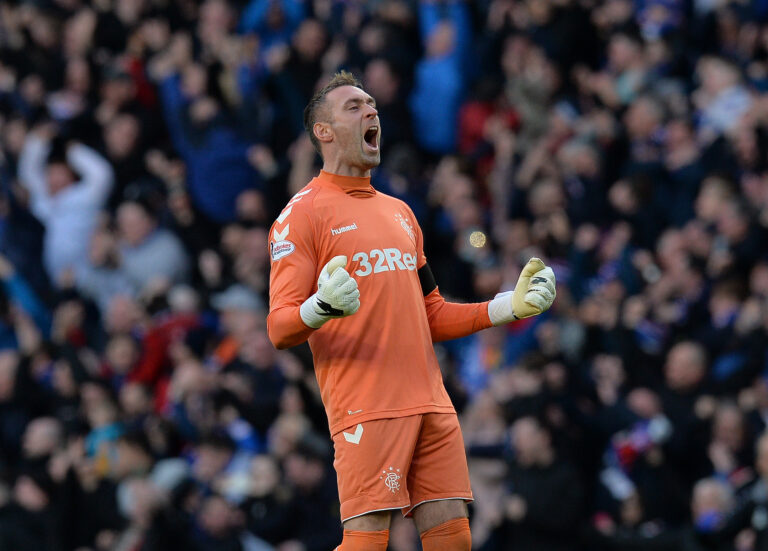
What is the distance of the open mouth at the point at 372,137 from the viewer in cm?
624

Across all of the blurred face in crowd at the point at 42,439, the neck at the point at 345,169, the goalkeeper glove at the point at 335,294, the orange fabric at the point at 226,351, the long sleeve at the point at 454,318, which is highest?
the neck at the point at 345,169

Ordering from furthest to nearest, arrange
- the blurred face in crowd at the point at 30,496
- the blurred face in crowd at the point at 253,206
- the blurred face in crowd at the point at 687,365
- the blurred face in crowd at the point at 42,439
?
1. the blurred face in crowd at the point at 253,206
2. the blurred face in crowd at the point at 42,439
3. the blurred face in crowd at the point at 30,496
4. the blurred face in crowd at the point at 687,365

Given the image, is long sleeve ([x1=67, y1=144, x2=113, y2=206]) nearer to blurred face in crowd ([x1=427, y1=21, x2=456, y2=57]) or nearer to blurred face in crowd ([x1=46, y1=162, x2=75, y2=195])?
blurred face in crowd ([x1=46, y1=162, x2=75, y2=195])

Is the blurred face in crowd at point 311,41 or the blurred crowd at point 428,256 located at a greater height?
the blurred face in crowd at point 311,41

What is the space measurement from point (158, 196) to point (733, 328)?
6385mm

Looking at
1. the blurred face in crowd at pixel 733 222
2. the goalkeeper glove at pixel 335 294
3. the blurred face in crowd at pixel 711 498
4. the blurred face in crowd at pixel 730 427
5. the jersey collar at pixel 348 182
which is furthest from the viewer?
the blurred face in crowd at pixel 733 222

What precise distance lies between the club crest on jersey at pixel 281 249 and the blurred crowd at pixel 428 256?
390cm

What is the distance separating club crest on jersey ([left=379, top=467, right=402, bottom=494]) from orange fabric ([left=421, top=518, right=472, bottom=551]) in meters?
0.30

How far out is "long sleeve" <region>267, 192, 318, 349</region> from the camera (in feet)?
18.3

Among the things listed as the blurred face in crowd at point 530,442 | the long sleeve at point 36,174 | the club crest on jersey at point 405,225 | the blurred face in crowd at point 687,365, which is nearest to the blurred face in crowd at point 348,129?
the club crest on jersey at point 405,225

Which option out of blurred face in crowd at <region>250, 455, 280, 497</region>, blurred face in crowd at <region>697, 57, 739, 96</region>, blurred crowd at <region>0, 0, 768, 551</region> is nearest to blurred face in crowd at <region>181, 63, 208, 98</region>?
blurred crowd at <region>0, 0, 768, 551</region>

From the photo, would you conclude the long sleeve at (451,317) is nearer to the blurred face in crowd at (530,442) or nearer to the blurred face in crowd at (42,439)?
the blurred face in crowd at (530,442)

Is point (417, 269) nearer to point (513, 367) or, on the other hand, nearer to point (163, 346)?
point (513, 367)

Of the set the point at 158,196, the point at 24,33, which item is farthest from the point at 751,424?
the point at 24,33
